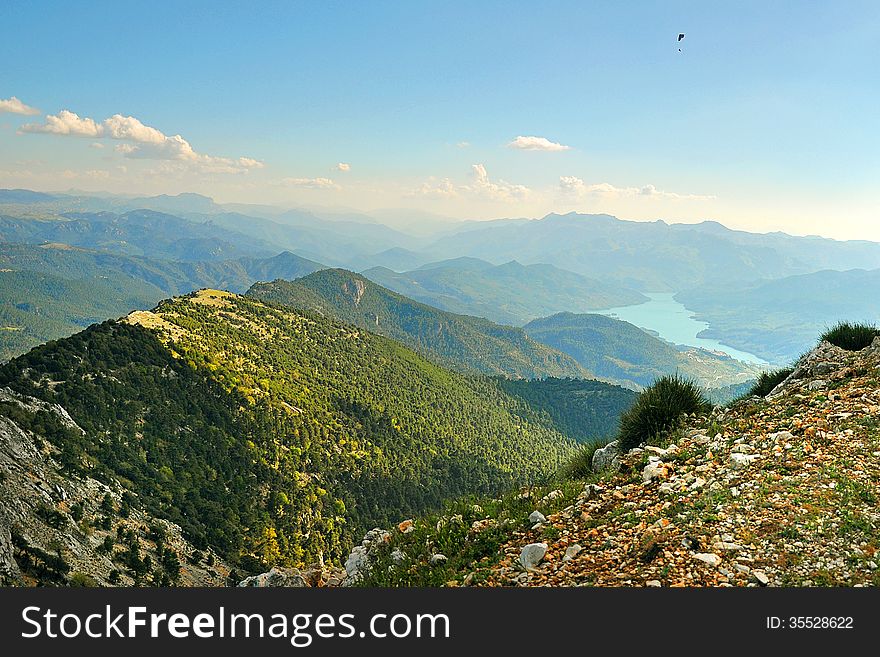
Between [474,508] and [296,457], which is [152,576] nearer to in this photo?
[474,508]

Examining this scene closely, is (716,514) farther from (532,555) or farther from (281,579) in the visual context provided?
(281,579)

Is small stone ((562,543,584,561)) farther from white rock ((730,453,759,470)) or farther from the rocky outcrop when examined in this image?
white rock ((730,453,759,470))

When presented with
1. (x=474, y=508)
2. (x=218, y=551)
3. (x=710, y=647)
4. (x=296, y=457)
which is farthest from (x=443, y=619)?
(x=296, y=457)

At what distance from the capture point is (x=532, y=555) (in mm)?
5859

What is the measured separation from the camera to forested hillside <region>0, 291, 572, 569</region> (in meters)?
40.9

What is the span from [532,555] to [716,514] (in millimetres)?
2219

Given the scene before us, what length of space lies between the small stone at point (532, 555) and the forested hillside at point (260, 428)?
1060 cm

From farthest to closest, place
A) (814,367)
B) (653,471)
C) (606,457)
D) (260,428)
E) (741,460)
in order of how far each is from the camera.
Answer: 1. (260,428)
2. (814,367)
3. (606,457)
4. (653,471)
5. (741,460)

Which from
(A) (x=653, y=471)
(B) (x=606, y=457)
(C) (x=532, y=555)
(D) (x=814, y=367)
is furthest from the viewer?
(D) (x=814, y=367)

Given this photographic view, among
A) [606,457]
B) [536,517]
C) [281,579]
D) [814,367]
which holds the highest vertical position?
[814,367]

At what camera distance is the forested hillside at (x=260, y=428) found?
134 ft

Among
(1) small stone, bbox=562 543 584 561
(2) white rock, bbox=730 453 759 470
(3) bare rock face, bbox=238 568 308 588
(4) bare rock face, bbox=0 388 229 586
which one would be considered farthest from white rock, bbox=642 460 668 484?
(4) bare rock face, bbox=0 388 229 586

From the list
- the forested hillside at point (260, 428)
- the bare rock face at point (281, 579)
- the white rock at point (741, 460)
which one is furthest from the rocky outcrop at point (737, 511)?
the forested hillside at point (260, 428)

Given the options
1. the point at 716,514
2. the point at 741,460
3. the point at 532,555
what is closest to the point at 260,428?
the point at 532,555
